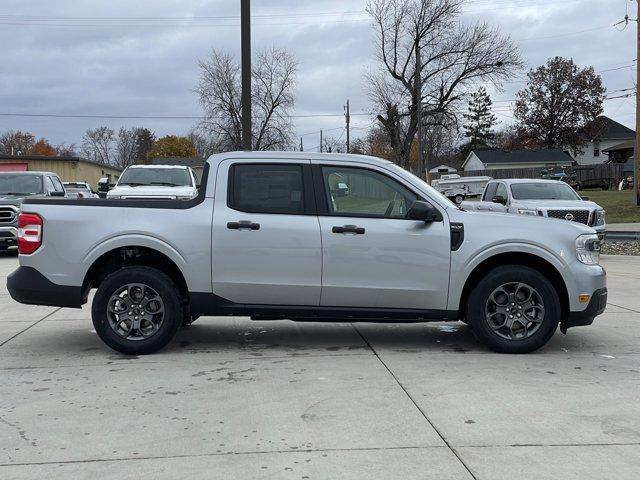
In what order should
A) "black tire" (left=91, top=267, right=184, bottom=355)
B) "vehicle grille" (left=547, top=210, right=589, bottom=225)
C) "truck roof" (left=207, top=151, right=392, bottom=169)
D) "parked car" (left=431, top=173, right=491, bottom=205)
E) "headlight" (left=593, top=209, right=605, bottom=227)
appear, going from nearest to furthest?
"black tire" (left=91, top=267, right=184, bottom=355) < "truck roof" (left=207, top=151, right=392, bottom=169) < "vehicle grille" (left=547, top=210, right=589, bottom=225) < "headlight" (left=593, top=209, right=605, bottom=227) < "parked car" (left=431, top=173, right=491, bottom=205)

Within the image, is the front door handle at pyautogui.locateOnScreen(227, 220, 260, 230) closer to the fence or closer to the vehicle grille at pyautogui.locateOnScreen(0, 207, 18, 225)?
the vehicle grille at pyautogui.locateOnScreen(0, 207, 18, 225)

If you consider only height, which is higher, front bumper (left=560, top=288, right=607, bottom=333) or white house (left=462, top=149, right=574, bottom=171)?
white house (left=462, top=149, right=574, bottom=171)

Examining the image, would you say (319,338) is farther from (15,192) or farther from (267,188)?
(15,192)

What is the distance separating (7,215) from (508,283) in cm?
1299

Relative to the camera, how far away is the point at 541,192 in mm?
15328

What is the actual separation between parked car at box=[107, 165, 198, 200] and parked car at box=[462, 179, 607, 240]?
20.8ft

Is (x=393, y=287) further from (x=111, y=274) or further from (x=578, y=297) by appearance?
(x=111, y=274)

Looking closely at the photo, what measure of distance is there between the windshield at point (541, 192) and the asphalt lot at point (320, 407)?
327 inches

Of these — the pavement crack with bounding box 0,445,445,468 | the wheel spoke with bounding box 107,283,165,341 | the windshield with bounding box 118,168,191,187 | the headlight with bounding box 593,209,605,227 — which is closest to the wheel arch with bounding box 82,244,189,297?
the wheel spoke with bounding box 107,283,165,341

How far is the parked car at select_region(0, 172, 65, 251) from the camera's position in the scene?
15.2m

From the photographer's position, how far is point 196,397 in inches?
195

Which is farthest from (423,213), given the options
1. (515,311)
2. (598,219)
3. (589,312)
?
(598,219)

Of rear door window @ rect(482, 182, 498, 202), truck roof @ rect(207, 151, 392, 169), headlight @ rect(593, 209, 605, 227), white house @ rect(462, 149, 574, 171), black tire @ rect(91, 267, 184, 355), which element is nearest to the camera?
black tire @ rect(91, 267, 184, 355)

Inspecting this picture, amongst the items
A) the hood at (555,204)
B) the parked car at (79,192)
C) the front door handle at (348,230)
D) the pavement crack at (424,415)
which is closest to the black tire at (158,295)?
the front door handle at (348,230)
